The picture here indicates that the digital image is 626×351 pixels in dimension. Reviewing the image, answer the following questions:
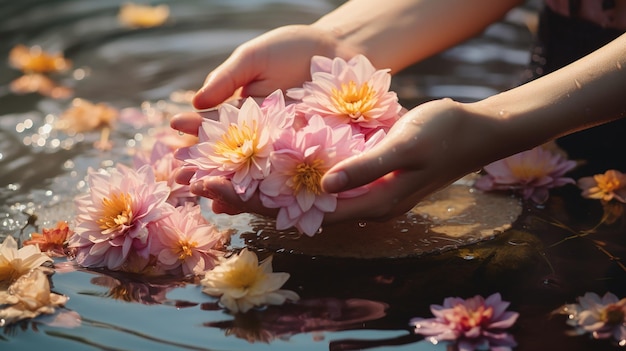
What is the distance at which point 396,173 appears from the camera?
4.50ft

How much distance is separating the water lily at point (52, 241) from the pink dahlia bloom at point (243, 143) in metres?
0.31

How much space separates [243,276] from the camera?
4.50ft

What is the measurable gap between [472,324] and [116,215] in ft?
2.23

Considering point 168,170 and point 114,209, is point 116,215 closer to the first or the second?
point 114,209

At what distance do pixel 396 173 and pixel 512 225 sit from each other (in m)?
0.42

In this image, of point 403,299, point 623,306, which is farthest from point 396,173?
point 623,306

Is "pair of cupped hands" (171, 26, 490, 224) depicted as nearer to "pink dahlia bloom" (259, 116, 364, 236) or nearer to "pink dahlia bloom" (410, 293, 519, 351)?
"pink dahlia bloom" (259, 116, 364, 236)

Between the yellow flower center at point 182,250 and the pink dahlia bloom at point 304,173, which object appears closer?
the pink dahlia bloom at point 304,173

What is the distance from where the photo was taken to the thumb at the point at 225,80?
1641mm

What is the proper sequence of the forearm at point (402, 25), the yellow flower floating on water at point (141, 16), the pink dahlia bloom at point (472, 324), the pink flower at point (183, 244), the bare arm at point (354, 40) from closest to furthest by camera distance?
the pink dahlia bloom at point (472, 324), the pink flower at point (183, 244), the bare arm at point (354, 40), the forearm at point (402, 25), the yellow flower floating on water at point (141, 16)

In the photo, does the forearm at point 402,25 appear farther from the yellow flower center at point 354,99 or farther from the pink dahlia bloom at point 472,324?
the pink dahlia bloom at point 472,324

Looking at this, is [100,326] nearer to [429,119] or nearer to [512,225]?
[429,119]

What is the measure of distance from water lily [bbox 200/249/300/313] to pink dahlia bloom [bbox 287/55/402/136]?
1.05ft

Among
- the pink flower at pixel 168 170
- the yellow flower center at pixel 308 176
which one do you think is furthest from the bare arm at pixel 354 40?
the yellow flower center at pixel 308 176
